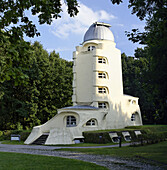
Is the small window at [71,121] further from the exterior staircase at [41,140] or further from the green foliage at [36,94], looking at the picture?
the green foliage at [36,94]

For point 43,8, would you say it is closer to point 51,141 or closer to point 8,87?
point 51,141

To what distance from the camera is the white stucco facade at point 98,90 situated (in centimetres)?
2497

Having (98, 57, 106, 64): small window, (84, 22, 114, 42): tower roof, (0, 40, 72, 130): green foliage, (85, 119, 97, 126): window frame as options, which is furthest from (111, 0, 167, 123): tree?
(0, 40, 72, 130): green foliage

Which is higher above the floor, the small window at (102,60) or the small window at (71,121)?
the small window at (102,60)

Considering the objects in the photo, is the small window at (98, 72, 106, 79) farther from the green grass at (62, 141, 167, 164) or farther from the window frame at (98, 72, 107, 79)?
the green grass at (62, 141, 167, 164)

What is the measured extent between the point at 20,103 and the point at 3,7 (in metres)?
28.2

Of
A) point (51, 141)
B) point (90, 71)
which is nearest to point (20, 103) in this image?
point (90, 71)

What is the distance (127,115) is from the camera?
1196 inches

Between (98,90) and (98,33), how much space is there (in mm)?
8320

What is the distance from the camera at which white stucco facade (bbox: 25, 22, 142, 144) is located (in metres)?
25.0

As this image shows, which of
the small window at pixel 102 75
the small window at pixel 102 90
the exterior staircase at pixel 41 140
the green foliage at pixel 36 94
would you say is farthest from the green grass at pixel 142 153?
the green foliage at pixel 36 94

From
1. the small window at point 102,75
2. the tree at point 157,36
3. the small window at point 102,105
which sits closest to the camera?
the tree at point 157,36

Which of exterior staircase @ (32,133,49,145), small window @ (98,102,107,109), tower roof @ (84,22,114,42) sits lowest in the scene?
exterior staircase @ (32,133,49,145)

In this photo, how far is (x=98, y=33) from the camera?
30.7 meters
